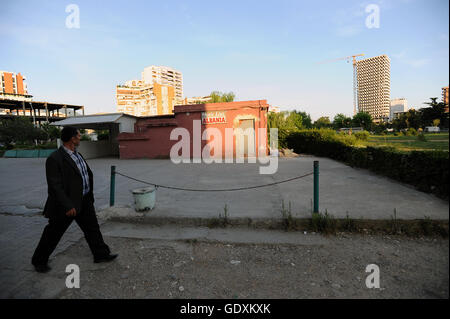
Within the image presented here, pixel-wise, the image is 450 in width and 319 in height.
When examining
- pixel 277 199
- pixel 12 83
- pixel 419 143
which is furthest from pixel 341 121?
pixel 12 83

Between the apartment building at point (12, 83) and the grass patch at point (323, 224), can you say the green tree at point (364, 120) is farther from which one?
the apartment building at point (12, 83)

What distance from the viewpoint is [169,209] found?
5094mm

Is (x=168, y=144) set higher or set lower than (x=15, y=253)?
higher

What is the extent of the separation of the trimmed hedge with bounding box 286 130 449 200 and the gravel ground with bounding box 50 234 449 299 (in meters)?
2.36

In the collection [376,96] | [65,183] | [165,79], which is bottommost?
[65,183]

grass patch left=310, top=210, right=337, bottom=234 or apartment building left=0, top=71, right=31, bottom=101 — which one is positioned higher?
apartment building left=0, top=71, right=31, bottom=101

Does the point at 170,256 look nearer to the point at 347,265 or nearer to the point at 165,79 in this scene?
the point at 347,265

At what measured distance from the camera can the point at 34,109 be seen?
206 ft

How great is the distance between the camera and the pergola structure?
58.8 m

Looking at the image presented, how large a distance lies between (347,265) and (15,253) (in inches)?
194

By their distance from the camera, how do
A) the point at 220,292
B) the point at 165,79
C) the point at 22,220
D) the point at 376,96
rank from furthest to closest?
the point at 376,96 → the point at 165,79 → the point at 22,220 → the point at 220,292

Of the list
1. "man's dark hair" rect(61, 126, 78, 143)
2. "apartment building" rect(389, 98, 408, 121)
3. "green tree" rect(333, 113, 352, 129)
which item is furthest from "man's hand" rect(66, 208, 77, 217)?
"apartment building" rect(389, 98, 408, 121)

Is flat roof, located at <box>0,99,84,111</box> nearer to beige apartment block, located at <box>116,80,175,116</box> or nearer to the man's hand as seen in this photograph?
beige apartment block, located at <box>116,80,175,116</box>
